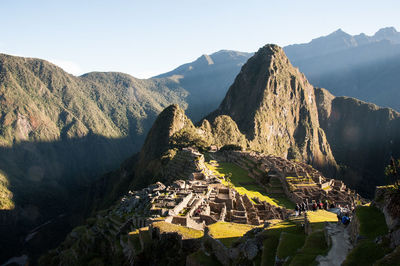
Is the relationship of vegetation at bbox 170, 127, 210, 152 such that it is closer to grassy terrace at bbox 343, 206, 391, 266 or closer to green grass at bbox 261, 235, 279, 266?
green grass at bbox 261, 235, 279, 266

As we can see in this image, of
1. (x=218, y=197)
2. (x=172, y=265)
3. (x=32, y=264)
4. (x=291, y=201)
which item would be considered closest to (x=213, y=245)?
(x=172, y=265)

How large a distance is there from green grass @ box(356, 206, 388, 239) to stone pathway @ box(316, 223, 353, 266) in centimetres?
96

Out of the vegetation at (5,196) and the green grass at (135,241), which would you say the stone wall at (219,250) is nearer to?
the green grass at (135,241)

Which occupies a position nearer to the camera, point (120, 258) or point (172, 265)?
point (172, 265)

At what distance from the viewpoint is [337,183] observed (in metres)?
77.9

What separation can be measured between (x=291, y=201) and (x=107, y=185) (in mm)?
120516

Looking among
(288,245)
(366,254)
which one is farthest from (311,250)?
(366,254)

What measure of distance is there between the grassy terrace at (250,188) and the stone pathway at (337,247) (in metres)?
35.7

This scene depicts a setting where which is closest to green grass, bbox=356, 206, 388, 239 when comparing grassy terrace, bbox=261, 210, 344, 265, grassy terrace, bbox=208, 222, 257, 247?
grassy terrace, bbox=261, 210, 344, 265

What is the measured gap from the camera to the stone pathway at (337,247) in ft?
37.2

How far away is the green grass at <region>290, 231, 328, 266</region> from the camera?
37.1ft

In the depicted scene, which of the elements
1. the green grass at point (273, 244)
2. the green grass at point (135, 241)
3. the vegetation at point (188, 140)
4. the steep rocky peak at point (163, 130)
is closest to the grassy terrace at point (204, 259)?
the green grass at point (273, 244)

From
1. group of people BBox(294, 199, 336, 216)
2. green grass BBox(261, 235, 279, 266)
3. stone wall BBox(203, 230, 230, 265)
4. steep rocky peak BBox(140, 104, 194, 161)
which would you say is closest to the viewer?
green grass BBox(261, 235, 279, 266)

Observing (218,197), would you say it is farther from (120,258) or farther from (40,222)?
A: (40,222)
